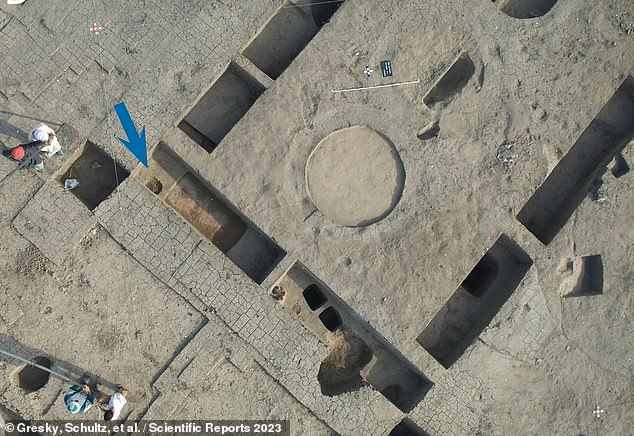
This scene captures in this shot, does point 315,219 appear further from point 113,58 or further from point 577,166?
point 577,166

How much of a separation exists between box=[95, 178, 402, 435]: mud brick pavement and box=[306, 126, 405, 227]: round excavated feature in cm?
163

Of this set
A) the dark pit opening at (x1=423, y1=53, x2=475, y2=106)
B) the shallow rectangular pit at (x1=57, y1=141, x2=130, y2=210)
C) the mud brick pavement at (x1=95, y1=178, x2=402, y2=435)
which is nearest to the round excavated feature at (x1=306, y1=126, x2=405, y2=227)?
the dark pit opening at (x1=423, y1=53, x2=475, y2=106)

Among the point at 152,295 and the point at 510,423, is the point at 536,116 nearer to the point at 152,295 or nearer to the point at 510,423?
the point at 510,423

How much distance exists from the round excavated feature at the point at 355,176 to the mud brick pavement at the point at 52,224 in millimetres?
3200

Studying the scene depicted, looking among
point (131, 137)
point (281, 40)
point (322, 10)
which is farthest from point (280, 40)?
point (131, 137)

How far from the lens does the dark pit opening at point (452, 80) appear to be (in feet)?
23.4

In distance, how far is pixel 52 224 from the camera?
6.59m

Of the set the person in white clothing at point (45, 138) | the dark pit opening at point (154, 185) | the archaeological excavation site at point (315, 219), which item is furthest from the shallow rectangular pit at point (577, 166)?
the person in white clothing at point (45, 138)

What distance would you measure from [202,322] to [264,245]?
1.37m

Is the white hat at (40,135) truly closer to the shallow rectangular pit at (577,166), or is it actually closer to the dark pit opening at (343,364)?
the dark pit opening at (343,364)

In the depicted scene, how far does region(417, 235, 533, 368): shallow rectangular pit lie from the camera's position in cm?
707

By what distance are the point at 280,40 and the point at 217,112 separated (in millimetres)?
1442

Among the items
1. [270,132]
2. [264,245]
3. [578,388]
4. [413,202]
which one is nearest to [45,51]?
[270,132]

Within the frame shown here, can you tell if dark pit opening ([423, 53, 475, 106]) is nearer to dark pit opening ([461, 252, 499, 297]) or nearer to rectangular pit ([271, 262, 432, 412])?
dark pit opening ([461, 252, 499, 297])
